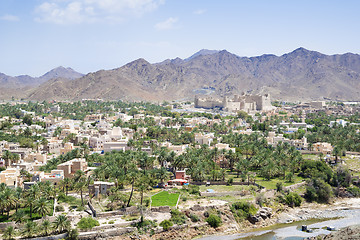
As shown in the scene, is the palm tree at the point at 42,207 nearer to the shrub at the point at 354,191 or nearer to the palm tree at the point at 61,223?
the palm tree at the point at 61,223

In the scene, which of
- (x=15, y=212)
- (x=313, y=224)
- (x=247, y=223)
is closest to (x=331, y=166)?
A: (x=313, y=224)

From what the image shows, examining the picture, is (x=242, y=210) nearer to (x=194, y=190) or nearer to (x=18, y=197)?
(x=194, y=190)

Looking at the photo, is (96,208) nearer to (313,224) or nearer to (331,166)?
(313,224)

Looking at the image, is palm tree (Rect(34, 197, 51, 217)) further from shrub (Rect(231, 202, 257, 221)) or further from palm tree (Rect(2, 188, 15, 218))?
shrub (Rect(231, 202, 257, 221))

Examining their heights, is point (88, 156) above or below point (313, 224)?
above

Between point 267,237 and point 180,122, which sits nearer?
point 267,237

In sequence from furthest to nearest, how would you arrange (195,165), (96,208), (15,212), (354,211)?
(195,165) → (354,211) → (96,208) → (15,212)

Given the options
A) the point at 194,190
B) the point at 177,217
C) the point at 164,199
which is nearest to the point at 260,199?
the point at 194,190
